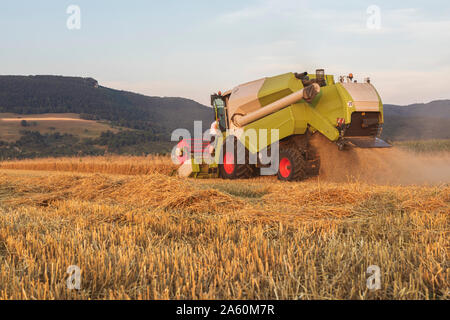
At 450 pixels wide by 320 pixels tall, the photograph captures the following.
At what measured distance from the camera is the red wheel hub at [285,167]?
9.75 m

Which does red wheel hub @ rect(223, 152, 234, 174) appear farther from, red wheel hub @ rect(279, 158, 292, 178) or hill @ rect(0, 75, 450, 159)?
hill @ rect(0, 75, 450, 159)

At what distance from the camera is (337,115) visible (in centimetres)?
897

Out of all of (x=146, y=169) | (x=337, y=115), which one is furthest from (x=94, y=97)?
(x=337, y=115)

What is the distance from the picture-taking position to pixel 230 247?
10.3 ft

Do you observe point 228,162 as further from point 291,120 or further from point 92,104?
point 92,104

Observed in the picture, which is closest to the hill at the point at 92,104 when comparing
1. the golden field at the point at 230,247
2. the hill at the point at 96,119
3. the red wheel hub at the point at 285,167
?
the hill at the point at 96,119

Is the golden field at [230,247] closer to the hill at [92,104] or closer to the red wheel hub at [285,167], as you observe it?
the red wheel hub at [285,167]

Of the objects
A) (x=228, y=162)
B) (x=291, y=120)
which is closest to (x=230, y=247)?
(x=291, y=120)

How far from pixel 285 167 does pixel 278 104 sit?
63.1 inches

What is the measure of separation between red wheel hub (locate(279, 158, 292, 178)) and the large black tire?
4.19ft

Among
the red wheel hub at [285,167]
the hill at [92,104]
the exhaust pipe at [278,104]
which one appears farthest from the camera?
the hill at [92,104]

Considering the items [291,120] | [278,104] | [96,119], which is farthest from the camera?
[96,119]

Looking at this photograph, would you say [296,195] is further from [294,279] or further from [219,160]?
[219,160]
